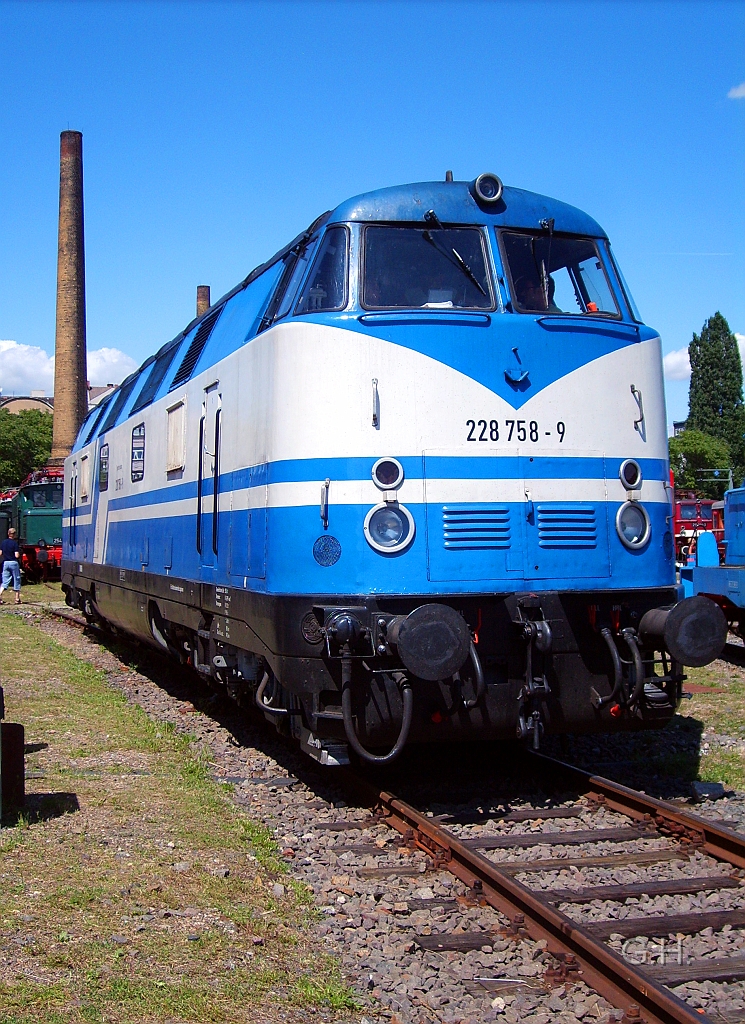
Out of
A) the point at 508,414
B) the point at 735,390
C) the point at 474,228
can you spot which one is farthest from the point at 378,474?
the point at 735,390

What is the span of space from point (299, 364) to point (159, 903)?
10.1 ft

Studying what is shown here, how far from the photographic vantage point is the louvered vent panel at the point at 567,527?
20.4ft

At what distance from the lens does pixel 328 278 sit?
253 inches

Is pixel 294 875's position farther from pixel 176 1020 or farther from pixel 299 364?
pixel 299 364

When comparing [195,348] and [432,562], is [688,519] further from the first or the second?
[432,562]

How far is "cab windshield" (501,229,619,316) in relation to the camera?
6.68 m

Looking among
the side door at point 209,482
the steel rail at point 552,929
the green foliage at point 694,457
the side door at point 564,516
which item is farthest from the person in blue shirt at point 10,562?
the green foliage at point 694,457

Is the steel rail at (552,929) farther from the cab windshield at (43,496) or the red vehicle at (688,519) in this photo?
the red vehicle at (688,519)

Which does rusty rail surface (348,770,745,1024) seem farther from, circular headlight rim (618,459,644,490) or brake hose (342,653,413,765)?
circular headlight rim (618,459,644,490)

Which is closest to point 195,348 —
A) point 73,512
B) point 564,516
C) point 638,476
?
point 564,516

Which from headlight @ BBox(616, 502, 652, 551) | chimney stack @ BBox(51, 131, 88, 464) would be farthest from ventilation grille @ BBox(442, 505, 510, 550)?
chimney stack @ BBox(51, 131, 88, 464)

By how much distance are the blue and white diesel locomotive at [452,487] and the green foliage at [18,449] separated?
60696 millimetres

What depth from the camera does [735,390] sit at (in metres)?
73.0

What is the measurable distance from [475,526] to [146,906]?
276 centimetres
